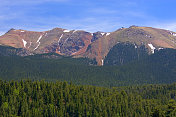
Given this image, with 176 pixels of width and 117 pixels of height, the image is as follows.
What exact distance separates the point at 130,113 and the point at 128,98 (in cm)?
2272

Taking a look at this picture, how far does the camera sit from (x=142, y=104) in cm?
17212

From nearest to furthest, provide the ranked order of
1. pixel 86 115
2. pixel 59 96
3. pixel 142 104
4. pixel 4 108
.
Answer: pixel 4 108
pixel 86 115
pixel 59 96
pixel 142 104

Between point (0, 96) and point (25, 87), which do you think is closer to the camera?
point (0, 96)

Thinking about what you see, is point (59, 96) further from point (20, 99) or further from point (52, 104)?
point (20, 99)

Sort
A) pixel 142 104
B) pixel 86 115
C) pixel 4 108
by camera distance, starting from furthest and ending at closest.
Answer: pixel 142 104
pixel 86 115
pixel 4 108

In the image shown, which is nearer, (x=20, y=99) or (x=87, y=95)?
(x=20, y=99)

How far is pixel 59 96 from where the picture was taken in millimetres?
160750

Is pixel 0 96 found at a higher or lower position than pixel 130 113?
higher

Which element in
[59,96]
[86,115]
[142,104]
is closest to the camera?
[86,115]

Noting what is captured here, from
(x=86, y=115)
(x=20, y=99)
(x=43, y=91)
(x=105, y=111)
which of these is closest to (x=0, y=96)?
(x=20, y=99)

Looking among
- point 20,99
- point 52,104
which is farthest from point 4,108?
point 52,104

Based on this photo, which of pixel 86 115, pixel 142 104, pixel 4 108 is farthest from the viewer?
pixel 142 104

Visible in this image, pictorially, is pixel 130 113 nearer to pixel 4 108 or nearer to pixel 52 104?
pixel 52 104

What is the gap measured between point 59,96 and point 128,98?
46.4 metres
